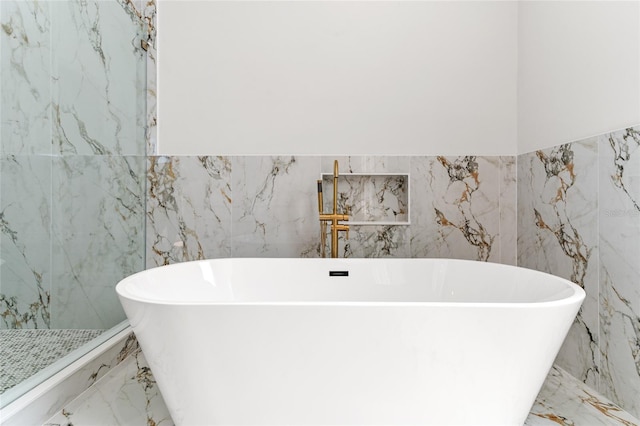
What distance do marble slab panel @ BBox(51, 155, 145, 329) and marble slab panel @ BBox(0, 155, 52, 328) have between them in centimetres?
5

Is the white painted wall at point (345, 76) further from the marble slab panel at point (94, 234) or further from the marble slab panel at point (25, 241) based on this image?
the marble slab panel at point (25, 241)

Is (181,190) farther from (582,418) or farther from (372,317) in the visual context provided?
(582,418)

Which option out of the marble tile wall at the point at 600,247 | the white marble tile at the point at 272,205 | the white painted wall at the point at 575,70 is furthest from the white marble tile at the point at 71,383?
the white painted wall at the point at 575,70

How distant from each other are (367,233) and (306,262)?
1.37 ft

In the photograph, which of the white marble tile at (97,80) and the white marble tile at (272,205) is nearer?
the white marble tile at (97,80)

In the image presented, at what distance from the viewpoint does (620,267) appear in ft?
4.41

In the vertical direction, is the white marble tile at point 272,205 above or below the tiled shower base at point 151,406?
above

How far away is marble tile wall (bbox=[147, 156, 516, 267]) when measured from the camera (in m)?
2.12

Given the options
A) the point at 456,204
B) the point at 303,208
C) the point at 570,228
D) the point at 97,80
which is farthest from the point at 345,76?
the point at 570,228

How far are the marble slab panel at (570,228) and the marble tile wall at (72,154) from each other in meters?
1.99

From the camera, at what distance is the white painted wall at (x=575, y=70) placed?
1.33m

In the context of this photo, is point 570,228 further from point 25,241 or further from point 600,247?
point 25,241

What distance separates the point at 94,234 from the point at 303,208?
3.24 feet

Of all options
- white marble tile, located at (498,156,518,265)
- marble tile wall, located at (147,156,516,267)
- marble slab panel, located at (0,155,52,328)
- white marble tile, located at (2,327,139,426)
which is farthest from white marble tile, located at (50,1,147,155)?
white marble tile, located at (498,156,518,265)
